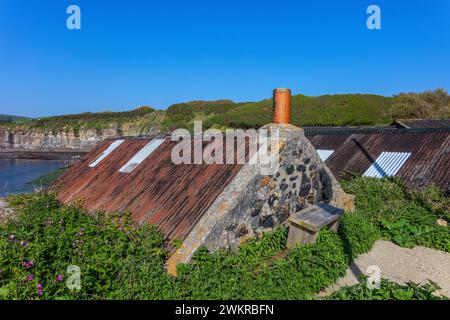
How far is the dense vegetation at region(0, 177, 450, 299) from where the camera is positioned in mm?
4176

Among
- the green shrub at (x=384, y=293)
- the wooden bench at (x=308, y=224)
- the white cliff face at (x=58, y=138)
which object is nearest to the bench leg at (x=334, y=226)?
the wooden bench at (x=308, y=224)

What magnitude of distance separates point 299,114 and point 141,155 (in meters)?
48.3

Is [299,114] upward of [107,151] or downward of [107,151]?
upward

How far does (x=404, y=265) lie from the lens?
6.34 meters

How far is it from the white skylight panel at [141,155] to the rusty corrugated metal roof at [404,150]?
8559 millimetres

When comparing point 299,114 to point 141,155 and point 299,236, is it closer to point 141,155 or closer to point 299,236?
point 141,155

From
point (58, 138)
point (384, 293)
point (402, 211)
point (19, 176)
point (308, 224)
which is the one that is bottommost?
point (19, 176)

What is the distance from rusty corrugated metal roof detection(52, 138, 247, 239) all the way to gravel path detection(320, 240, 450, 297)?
2858 millimetres

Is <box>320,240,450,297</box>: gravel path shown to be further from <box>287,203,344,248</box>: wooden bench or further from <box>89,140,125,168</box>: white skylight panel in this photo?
<box>89,140,125,168</box>: white skylight panel

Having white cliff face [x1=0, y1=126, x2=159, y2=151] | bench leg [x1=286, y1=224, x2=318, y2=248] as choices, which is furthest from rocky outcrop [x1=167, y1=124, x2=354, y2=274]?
white cliff face [x1=0, y1=126, x2=159, y2=151]

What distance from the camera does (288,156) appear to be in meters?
6.59

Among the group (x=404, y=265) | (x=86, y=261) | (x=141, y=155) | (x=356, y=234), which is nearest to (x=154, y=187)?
(x=141, y=155)

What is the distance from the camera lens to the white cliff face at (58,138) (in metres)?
66.9
